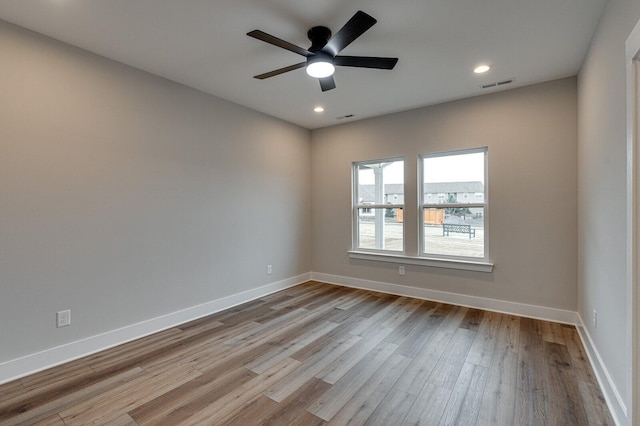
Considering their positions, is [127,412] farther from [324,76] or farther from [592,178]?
[592,178]

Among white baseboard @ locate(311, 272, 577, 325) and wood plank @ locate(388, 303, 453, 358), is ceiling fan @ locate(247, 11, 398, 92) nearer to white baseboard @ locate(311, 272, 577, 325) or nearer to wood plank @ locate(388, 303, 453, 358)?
wood plank @ locate(388, 303, 453, 358)

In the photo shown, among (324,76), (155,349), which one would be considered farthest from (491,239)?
(155,349)

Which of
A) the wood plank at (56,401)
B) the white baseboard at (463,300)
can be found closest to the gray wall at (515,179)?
the white baseboard at (463,300)

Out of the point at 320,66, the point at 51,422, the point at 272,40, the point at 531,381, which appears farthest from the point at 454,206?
the point at 51,422

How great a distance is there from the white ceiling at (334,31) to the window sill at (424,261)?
2180mm

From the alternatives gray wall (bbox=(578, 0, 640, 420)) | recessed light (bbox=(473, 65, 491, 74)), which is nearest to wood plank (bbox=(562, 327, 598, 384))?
gray wall (bbox=(578, 0, 640, 420))

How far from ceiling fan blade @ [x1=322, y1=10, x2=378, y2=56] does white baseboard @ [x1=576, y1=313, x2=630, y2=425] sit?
2.70m

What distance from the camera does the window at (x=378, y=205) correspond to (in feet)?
15.1

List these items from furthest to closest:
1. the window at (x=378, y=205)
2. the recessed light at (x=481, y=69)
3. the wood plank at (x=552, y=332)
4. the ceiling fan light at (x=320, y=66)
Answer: the window at (x=378, y=205)
the recessed light at (x=481, y=69)
the wood plank at (x=552, y=332)
the ceiling fan light at (x=320, y=66)

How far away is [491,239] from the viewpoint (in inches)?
148

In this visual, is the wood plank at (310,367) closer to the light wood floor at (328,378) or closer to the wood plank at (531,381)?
the light wood floor at (328,378)

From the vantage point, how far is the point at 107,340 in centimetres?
278

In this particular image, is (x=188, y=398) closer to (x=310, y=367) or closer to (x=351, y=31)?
(x=310, y=367)

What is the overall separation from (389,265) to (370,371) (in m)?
2.31
